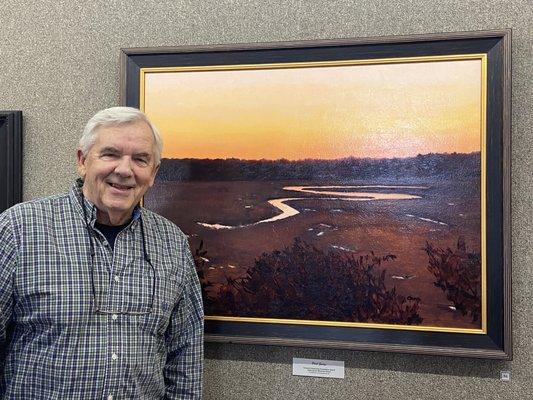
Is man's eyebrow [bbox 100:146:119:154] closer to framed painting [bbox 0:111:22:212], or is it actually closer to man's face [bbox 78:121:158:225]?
man's face [bbox 78:121:158:225]

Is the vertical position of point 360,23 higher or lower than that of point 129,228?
higher

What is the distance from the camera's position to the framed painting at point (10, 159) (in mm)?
1526

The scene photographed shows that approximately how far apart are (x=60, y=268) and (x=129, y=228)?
178 mm

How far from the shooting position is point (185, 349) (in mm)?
1306

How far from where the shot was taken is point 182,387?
4.25 feet

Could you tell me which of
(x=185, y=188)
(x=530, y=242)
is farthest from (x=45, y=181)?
(x=530, y=242)

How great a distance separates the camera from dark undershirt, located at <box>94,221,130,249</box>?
47.8 inches

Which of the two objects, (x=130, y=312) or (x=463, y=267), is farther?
(x=463, y=267)

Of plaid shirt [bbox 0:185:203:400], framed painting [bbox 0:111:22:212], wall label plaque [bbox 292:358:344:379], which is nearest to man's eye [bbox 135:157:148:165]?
plaid shirt [bbox 0:185:203:400]

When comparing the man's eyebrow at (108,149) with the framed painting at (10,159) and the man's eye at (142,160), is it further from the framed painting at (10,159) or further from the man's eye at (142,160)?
the framed painting at (10,159)

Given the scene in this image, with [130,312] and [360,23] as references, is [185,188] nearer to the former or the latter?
[130,312]

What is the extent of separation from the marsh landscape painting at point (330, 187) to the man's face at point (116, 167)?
0.94ft

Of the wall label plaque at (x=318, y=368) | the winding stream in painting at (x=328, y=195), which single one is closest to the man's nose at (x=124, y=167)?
the winding stream in painting at (x=328, y=195)

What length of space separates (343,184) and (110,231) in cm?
60
